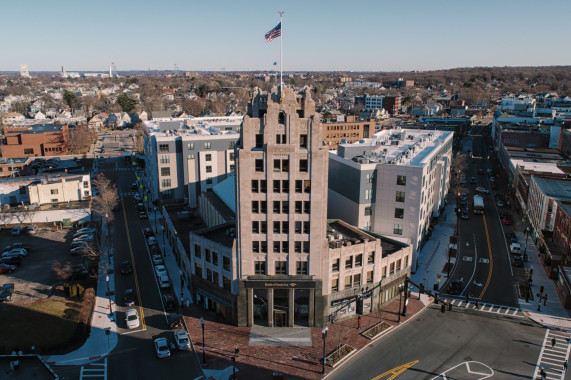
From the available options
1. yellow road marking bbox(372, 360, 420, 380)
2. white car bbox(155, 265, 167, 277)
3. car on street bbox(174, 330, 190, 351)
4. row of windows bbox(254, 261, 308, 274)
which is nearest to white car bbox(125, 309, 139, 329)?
car on street bbox(174, 330, 190, 351)

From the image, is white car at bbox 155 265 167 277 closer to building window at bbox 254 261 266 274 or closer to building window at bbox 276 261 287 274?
building window at bbox 254 261 266 274

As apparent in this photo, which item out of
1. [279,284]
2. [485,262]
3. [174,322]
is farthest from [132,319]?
[485,262]

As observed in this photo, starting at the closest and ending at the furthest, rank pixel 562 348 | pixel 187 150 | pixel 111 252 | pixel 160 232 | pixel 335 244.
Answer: pixel 562 348
pixel 335 244
pixel 111 252
pixel 160 232
pixel 187 150

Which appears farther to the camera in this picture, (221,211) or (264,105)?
(221,211)

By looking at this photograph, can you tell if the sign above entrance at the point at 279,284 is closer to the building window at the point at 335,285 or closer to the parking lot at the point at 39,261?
the building window at the point at 335,285

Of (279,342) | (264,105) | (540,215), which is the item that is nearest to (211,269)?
(279,342)

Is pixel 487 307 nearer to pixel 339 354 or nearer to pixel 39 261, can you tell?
pixel 339 354

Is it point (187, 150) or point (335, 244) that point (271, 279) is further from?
point (187, 150)
